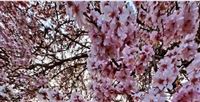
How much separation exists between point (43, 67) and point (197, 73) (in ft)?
10.2

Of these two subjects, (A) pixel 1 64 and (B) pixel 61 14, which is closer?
(A) pixel 1 64

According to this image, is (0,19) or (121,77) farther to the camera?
→ (0,19)

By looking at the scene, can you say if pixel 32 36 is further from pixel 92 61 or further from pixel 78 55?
pixel 92 61

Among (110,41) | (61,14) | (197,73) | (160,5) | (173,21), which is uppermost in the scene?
(61,14)

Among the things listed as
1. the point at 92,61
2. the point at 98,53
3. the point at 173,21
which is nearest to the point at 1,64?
the point at 92,61

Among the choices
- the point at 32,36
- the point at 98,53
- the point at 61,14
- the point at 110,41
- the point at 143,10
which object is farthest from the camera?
the point at 61,14

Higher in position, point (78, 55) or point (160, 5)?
point (78, 55)

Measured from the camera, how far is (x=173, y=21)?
226 cm

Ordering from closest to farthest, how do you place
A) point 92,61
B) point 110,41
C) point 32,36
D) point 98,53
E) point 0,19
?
point 110,41, point 98,53, point 92,61, point 0,19, point 32,36

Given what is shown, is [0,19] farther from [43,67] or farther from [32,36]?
[43,67]

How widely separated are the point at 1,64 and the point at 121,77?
229 cm

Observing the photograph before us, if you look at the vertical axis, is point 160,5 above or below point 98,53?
above

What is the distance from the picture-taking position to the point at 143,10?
2.90m

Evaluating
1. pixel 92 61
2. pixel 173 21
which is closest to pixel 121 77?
pixel 92 61
